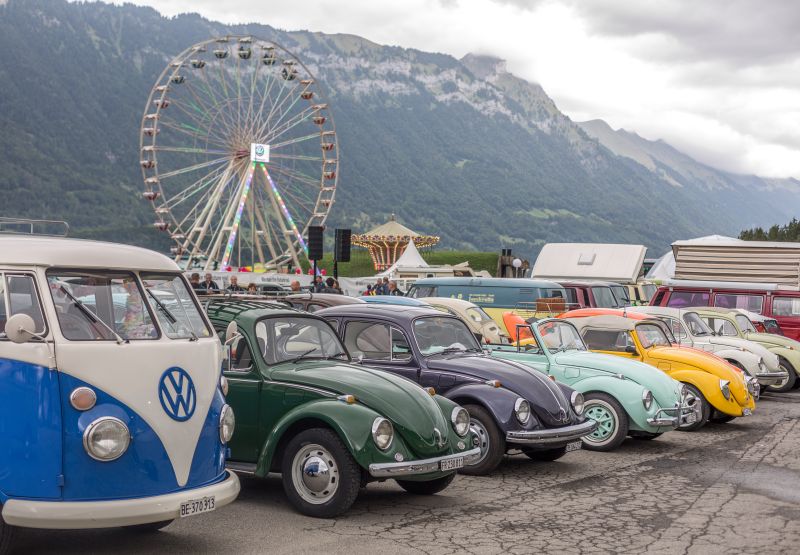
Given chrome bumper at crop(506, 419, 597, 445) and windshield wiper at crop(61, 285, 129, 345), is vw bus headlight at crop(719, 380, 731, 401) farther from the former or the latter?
windshield wiper at crop(61, 285, 129, 345)

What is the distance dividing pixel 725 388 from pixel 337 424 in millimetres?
8276

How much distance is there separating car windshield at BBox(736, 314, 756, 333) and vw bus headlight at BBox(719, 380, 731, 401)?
23.7 ft

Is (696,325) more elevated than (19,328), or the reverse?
(19,328)

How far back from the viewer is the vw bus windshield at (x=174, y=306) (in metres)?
6.94

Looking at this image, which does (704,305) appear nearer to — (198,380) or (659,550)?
(659,550)

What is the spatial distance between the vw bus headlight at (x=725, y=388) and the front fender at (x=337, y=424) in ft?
25.9

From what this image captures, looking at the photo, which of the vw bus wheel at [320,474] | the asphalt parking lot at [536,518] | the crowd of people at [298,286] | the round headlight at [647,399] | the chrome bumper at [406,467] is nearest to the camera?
the asphalt parking lot at [536,518]

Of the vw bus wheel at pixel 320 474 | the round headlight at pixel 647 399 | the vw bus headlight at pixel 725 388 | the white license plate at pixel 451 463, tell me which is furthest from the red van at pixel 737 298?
the vw bus wheel at pixel 320 474

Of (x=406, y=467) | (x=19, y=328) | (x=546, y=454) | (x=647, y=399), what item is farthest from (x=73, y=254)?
(x=647, y=399)

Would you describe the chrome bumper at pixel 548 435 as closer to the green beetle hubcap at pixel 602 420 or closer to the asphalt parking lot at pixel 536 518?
the asphalt parking lot at pixel 536 518

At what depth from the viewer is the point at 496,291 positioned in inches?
991

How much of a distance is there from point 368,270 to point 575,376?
79062 mm

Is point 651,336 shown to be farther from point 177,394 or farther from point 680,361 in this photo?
point 177,394

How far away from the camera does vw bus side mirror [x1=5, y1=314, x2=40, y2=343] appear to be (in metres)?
6.02
